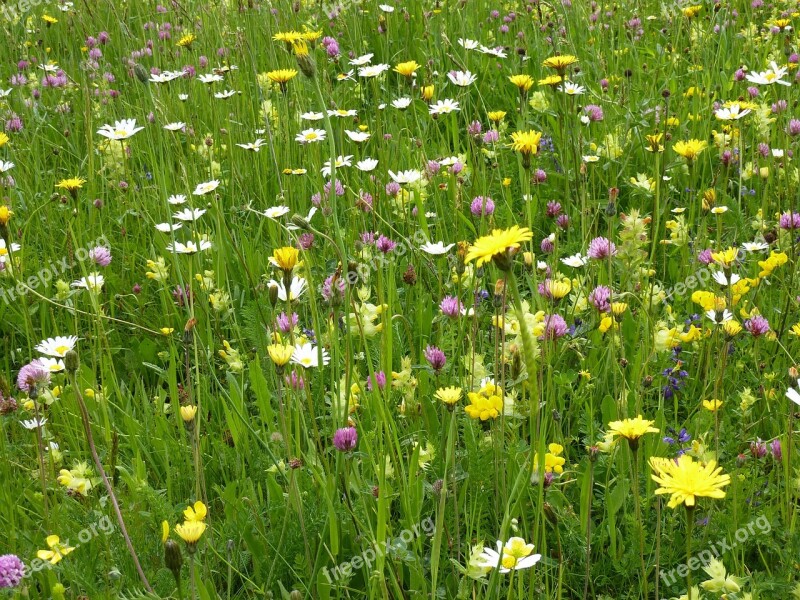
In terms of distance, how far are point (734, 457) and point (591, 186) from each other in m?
1.42

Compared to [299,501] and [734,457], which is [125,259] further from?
[734,457]

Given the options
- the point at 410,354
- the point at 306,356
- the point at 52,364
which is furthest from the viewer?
the point at 410,354

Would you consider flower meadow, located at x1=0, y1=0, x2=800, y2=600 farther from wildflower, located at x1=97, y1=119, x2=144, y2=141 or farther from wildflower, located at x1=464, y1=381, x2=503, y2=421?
wildflower, located at x1=97, y1=119, x2=144, y2=141

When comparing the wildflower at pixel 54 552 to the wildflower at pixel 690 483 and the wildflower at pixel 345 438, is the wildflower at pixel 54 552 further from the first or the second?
the wildflower at pixel 690 483

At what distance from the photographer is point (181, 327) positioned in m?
2.40

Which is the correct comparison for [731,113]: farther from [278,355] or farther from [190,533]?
[190,533]

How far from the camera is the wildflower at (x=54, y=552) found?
4.51ft

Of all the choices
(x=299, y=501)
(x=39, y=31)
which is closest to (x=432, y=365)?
(x=299, y=501)

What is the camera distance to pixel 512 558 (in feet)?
3.82

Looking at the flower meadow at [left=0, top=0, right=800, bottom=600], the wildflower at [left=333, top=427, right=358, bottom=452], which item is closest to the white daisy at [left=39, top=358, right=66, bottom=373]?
the flower meadow at [left=0, top=0, right=800, bottom=600]

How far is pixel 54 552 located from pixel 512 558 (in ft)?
2.63

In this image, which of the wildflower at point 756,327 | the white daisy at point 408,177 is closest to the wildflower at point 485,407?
the wildflower at point 756,327

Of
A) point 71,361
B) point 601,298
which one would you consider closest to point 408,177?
point 601,298

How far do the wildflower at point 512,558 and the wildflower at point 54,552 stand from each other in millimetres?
713
